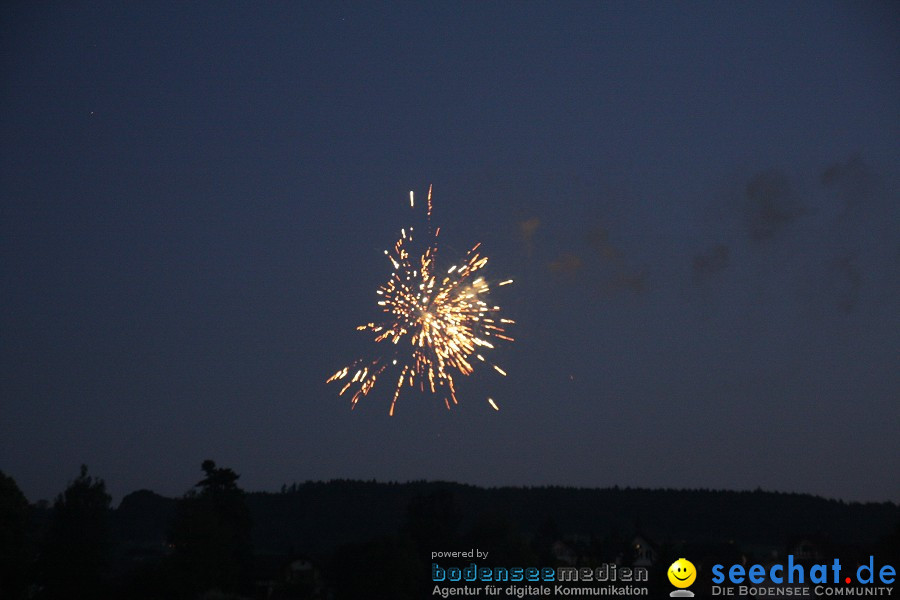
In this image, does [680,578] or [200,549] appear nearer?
[680,578]

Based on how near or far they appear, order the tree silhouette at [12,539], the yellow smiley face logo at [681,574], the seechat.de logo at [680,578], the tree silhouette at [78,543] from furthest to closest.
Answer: the tree silhouette at [78,543] → the tree silhouette at [12,539] → the yellow smiley face logo at [681,574] → the seechat.de logo at [680,578]

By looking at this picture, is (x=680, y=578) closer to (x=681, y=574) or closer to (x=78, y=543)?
(x=681, y=574)

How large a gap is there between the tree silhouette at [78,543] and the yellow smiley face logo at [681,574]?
3584cm

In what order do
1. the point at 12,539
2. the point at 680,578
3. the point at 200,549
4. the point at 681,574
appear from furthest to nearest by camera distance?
the point at 200,549 → the point at 12,539 → the point at 681,574 → the point at 680,578

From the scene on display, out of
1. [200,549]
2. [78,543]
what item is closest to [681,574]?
[200,549]

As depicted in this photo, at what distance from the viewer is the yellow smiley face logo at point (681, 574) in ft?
196

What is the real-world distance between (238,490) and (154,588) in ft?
58.3

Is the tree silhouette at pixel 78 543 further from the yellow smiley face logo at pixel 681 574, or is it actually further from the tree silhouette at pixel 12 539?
the yellow smiley face logo at pixel 681 574

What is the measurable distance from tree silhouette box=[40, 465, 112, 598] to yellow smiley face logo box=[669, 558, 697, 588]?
35.8 metres

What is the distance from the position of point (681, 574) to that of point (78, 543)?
1551 inches

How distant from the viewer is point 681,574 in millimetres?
59781

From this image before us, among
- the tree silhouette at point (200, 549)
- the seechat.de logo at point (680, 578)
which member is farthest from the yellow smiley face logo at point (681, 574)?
the tree silhouette at point (200, 549)

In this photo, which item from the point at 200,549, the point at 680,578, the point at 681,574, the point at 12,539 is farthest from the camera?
the point at 200,549

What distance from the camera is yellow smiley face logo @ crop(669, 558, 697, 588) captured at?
59.6m
